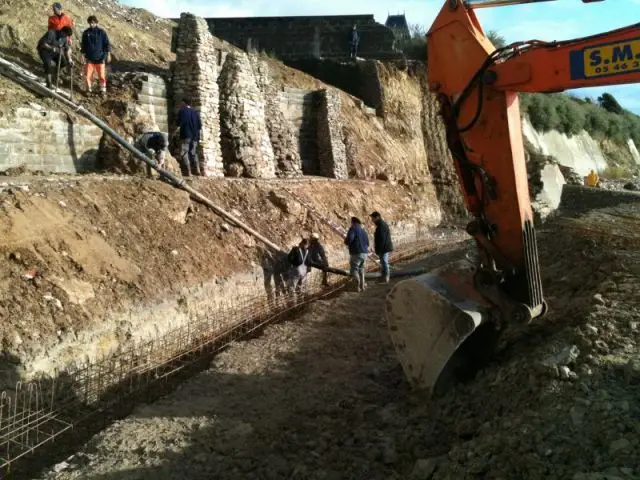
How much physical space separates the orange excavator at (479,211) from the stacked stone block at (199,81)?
8.82 meters

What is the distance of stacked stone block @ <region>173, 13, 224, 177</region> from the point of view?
43.5 feet

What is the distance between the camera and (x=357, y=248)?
35.9ft

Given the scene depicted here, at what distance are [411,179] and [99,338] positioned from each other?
1700 centimetres

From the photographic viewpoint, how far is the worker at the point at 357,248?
428 inches

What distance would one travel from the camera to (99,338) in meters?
7.12

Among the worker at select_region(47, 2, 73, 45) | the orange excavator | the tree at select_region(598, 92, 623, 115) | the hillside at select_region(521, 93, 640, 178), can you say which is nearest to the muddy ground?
the orange excavator

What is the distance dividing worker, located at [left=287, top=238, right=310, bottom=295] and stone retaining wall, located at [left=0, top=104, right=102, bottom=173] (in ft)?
13.4

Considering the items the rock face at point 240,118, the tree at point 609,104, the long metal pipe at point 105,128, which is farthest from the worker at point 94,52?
the tree at point 609,104

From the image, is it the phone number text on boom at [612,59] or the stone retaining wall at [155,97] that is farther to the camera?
the stone retaining wall at [155,97]

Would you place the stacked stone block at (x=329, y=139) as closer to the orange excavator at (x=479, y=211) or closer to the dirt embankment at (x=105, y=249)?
the dirt embankment at (x=105, y=249)

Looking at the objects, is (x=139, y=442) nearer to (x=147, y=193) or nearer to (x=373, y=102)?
(x=147, y=193)

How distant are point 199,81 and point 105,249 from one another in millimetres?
6338

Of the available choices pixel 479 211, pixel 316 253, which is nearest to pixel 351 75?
pixel 316 253

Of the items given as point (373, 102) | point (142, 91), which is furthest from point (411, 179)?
point (142, 91)
